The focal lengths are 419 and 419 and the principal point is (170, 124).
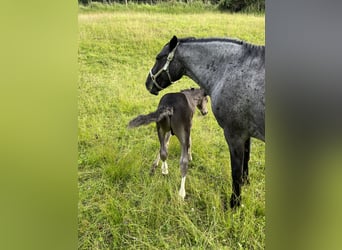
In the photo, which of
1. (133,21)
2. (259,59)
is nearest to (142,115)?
(133,21)

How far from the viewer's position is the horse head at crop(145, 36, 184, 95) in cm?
227

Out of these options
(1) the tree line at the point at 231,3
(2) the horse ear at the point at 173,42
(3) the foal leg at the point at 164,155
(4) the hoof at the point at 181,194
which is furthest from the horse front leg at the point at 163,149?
(1) the tree line at the point at 231,3

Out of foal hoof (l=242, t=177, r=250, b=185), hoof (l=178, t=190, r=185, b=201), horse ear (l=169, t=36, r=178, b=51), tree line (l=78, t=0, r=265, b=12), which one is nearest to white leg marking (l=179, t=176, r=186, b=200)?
hoof (l=178, t=190, r=185, b=201)

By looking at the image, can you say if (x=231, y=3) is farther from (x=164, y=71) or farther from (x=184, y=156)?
(x=184, y=156)

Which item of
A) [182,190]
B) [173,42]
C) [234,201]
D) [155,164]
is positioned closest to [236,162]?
[234,201]

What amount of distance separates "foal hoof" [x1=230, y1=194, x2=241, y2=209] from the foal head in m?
0.47

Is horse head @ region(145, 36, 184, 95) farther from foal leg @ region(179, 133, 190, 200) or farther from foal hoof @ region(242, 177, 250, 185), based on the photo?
foal hoof @ region(242, 177, 250, 185)

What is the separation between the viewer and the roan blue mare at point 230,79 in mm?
2141

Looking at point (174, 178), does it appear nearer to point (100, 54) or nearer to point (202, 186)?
point (202, 186)

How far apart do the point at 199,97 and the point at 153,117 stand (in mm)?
271
